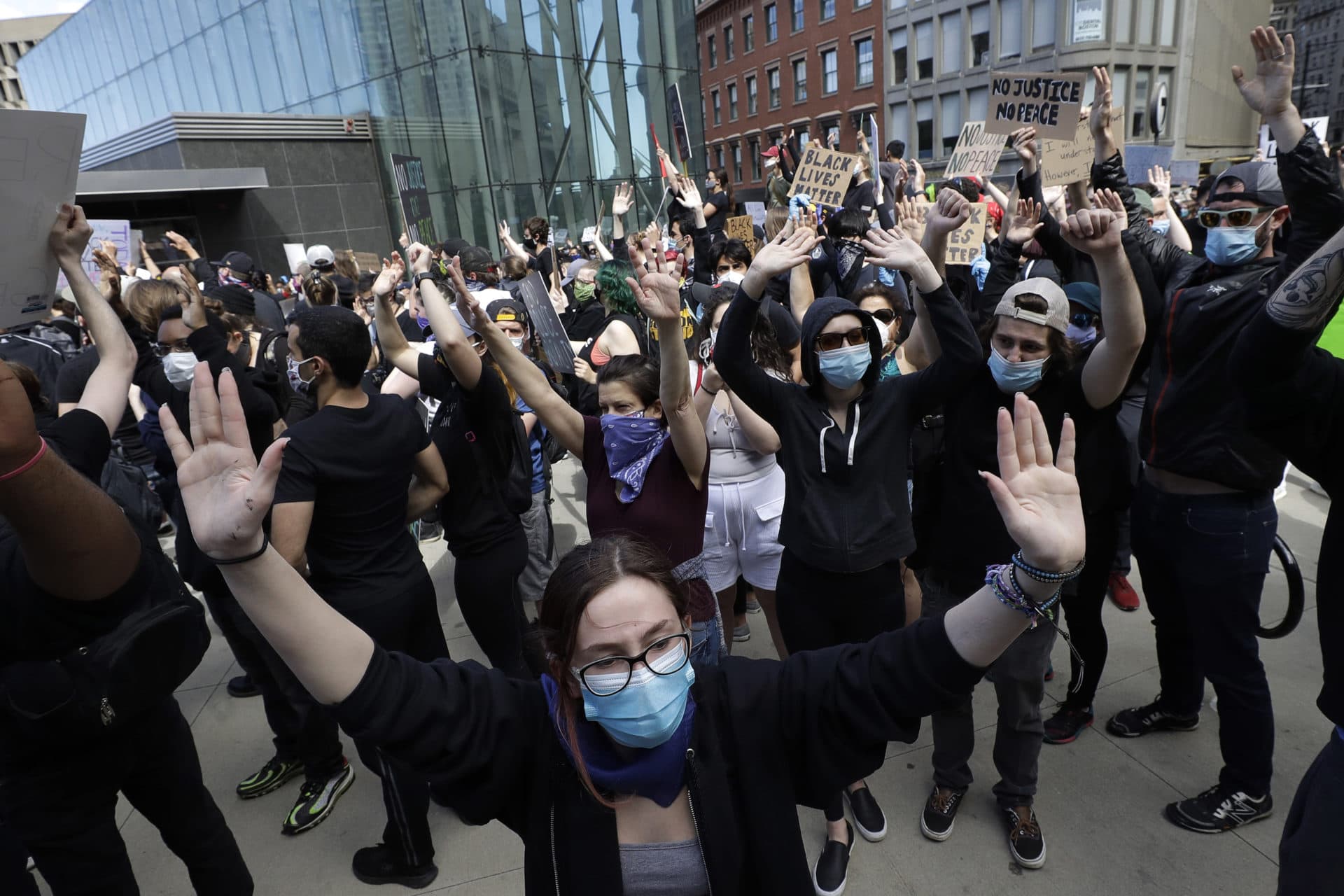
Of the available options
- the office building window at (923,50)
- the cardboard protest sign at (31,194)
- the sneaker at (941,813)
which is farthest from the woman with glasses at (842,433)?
the office building window at (923,50)

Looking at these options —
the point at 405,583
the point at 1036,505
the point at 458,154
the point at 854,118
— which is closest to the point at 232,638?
the point at 405,583

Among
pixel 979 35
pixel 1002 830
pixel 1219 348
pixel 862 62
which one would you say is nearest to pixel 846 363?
pixel 1219 348

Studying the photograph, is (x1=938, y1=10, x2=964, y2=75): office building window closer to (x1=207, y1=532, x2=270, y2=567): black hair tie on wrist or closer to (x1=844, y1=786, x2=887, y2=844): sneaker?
(x1=844, y1=786, x2=887, y2=844): sneaker

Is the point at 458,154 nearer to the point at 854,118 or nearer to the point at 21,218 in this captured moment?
the point at 21,218

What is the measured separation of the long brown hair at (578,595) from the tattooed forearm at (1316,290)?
1345 mm

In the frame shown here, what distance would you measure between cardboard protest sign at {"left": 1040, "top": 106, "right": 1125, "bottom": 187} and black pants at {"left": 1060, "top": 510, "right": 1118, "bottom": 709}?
6.01 feet

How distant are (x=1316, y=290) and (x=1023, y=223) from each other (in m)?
2.74

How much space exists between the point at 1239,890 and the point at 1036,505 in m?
2.22

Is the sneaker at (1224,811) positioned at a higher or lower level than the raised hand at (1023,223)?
lower

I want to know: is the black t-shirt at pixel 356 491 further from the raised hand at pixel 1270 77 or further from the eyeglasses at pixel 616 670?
the raised hand at pixel 1270 77

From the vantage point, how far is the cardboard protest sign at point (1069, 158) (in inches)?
145

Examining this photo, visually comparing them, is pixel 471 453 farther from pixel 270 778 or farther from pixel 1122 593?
pixel 1122 593

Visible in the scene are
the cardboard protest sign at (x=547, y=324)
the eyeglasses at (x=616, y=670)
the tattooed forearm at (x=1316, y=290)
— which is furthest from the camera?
the cardboard protest sign at (x=547, y=324)

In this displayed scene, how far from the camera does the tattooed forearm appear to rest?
1.41 m
